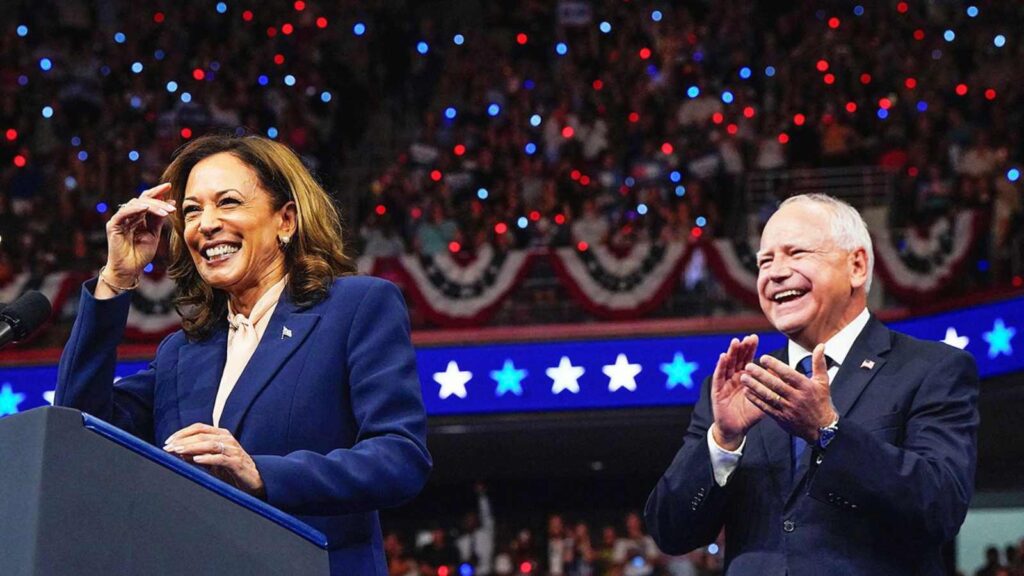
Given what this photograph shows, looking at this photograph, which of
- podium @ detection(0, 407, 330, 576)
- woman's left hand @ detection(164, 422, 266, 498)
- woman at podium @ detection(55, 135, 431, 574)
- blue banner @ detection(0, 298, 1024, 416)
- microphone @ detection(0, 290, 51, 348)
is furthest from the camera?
blue banner @ detection(0, 298, 1024, 416)

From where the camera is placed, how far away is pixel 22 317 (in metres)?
2.40

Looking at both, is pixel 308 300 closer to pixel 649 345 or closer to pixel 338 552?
pixel 338 552

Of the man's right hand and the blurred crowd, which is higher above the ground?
the blurred crowd

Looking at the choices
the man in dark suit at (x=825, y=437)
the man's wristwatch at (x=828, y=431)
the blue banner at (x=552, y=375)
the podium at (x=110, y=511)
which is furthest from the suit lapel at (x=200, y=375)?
the blue banner at (x=552, y=375)

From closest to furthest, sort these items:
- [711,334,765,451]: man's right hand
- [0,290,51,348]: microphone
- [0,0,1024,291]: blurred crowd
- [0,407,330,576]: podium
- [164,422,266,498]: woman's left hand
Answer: [0,407,330,576]: podium, [164,422,266,498]: woman's left hand, [0,290,51,348]: microphone, [711,334,765,451]: man's right hand, [0,0,1024,291]: blurred crowd

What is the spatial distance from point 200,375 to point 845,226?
49.1 inches

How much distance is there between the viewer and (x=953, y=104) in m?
12.6

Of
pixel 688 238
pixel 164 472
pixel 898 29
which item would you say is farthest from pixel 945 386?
pixel 898 29

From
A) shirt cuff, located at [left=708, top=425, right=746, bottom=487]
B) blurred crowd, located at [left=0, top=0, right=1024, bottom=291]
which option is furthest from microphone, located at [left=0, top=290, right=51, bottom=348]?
blurred crowd, located at [left=0, top=0, right=1024, bottom=291]

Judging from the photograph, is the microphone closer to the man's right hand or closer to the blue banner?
the man's right hand

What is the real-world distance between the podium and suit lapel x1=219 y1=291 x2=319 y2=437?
54 cm

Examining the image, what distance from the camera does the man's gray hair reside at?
10.1ft

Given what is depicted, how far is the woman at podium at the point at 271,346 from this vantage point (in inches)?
97.9

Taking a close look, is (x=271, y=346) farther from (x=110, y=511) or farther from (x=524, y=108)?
(x=524, y=108)
